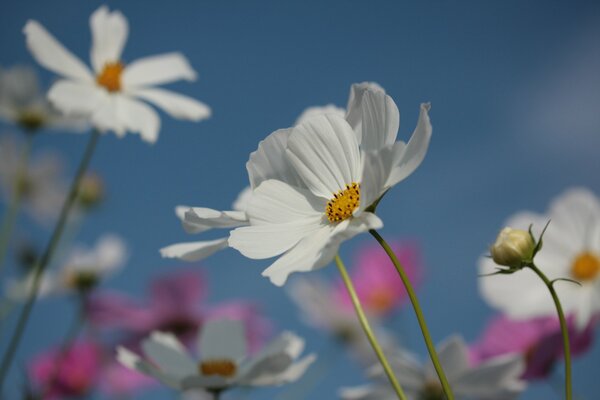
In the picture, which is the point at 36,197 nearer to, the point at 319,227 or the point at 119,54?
the point at 119,54

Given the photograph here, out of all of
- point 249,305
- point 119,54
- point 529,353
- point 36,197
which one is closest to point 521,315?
point 529,353

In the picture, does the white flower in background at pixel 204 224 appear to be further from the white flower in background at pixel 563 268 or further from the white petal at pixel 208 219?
the white flower in background at pixel 563 268

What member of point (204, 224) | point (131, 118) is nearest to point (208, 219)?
point (204, 224)

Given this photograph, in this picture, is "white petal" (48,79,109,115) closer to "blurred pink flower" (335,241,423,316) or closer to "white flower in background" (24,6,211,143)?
"white flower in background" (24,6,211,143)

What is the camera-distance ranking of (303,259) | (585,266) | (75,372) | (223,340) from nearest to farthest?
(303,259)
(223,340)
(585,266)
(75,372)

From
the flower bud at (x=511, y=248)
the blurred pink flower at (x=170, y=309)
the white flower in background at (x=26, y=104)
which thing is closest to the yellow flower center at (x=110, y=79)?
the white flower in background at (x=26, y=104)

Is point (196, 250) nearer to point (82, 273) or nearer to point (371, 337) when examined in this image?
Result: point (371, 337)
